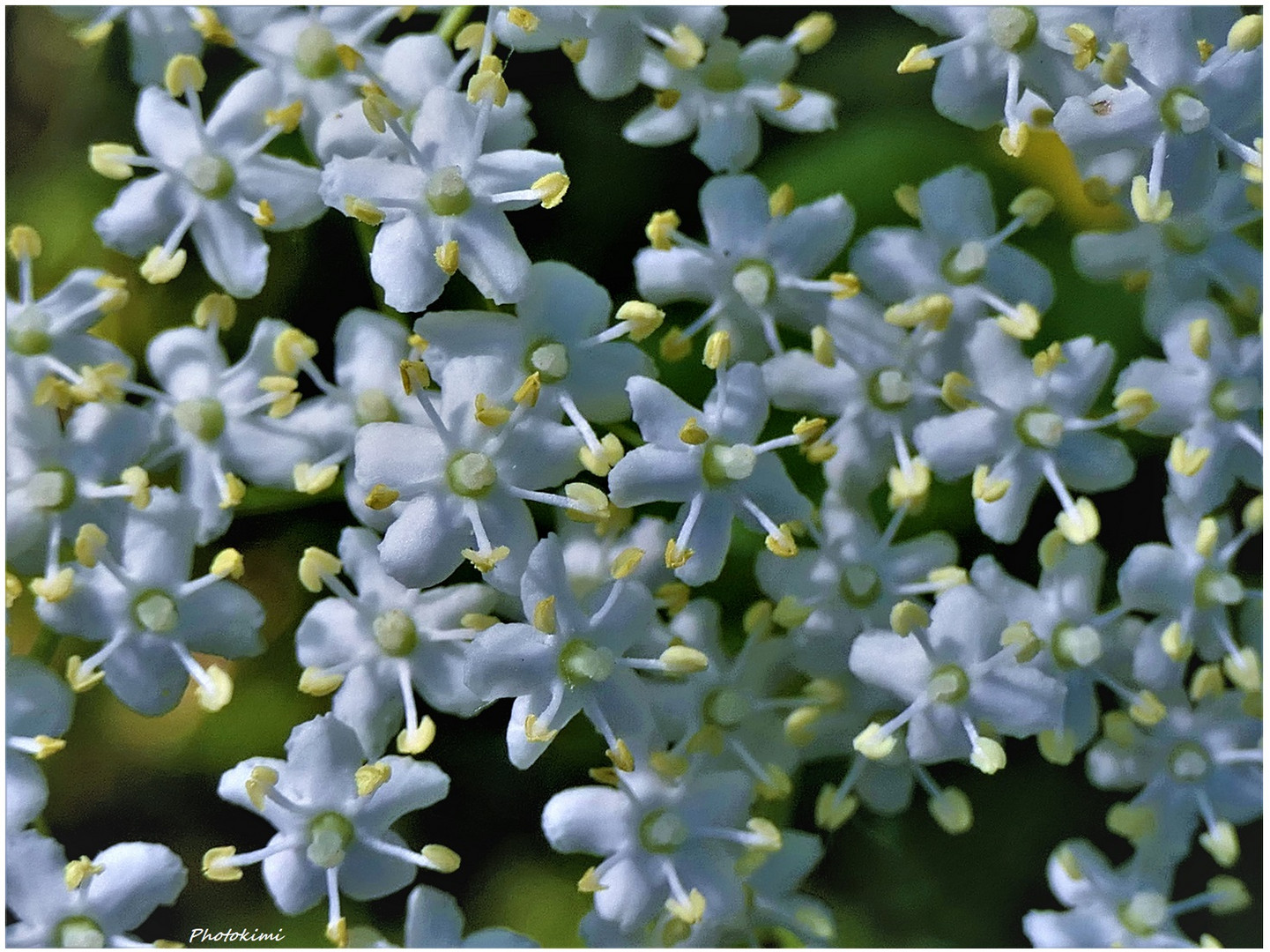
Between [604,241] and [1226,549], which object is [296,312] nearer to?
[604,241]

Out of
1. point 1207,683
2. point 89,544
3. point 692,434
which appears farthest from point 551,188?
point 1207,683

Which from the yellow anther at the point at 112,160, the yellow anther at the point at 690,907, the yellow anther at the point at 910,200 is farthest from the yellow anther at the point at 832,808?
the yellow anther at the point at 112,160

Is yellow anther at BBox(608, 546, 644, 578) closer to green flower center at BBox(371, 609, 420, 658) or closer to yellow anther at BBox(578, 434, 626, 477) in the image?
yellow anther at BBox(578, 434, 626, 477)

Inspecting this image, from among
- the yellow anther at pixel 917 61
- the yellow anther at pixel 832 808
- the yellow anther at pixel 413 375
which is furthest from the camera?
the yellow anther at pixel 832 808

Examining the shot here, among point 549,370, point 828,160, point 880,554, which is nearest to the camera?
point 549,370

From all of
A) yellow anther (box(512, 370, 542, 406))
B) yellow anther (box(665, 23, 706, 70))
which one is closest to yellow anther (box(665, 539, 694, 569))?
yellow anther (box(512, 370, 542, 406))

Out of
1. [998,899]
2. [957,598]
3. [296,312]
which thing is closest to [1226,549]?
[957,598]

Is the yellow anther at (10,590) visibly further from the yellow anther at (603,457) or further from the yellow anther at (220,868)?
the yellow anther at (603,457)
